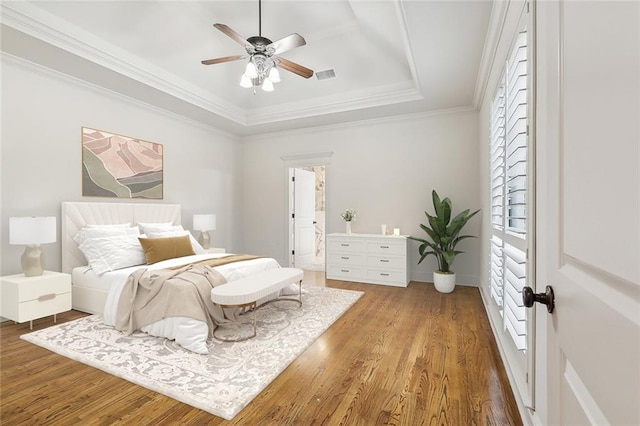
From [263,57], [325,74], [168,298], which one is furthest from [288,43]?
[168,298]

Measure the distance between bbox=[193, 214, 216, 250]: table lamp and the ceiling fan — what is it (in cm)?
259

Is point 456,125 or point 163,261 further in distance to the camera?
point 456,125

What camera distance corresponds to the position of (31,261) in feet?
9.93

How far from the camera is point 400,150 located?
514cm

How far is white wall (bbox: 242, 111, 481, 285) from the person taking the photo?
4723mm

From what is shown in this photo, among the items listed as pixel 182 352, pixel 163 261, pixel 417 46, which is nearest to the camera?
pixel 182 352

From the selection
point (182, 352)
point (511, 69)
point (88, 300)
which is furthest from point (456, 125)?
point (88, 300)

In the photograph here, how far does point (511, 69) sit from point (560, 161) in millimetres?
1735

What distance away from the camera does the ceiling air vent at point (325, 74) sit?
429 centimetres

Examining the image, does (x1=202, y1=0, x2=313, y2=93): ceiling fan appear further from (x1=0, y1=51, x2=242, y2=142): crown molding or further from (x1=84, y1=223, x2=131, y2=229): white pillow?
(x1=84, y1=223, x2=131, y2=229): white pillow

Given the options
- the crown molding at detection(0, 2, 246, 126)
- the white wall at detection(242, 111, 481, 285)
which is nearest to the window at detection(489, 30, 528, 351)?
the white wall at detection(242, 111, 481, 285)

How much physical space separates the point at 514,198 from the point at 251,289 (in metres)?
2.25

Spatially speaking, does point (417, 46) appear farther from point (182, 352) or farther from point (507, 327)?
point (182, 352)

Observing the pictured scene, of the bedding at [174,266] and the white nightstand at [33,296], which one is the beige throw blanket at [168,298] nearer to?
the bedding at [174,266]
